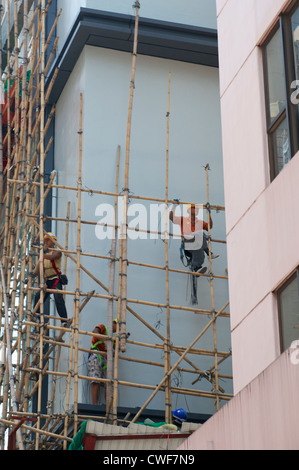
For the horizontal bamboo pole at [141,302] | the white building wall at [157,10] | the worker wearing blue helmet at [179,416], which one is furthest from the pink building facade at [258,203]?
the white building wall at [157,10]

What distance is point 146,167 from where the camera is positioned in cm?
2116

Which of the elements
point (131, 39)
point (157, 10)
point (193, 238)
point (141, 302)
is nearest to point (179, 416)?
point (141, 302)

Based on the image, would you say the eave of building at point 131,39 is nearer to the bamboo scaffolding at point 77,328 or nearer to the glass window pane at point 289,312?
the bamboo scaffolding at point 77,328

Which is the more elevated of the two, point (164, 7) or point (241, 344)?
point (164, 7)

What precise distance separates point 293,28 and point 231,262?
2.76 meters

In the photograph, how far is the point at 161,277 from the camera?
66.7 feet

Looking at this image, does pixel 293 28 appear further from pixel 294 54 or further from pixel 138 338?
pixel 138 338

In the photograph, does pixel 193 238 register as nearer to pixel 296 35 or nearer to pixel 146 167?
pixel 146 167

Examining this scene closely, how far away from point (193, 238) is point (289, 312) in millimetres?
9052

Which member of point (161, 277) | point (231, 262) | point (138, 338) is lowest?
point (231, 262)

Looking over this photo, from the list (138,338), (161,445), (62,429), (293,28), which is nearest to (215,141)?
(138,338)

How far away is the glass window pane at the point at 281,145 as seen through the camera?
11.3m

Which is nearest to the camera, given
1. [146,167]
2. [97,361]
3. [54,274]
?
[97,361]

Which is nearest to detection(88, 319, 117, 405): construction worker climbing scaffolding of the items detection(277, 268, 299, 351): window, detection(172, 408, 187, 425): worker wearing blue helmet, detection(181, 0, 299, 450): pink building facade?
detection(172, 408, 187, 425): worker wearing blue helmet
